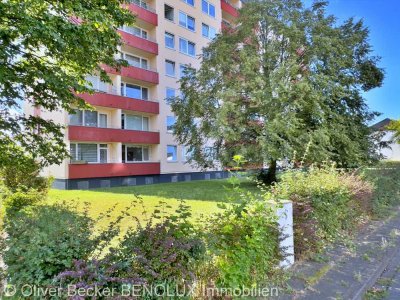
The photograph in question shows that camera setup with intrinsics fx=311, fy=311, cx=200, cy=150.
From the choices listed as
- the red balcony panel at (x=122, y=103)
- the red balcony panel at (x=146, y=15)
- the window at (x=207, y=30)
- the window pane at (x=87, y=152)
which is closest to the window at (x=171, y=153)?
the red balcony panel at (x=122, y=103)

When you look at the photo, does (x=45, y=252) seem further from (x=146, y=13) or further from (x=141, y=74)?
(x=146, y=13)

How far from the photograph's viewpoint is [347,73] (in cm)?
1844

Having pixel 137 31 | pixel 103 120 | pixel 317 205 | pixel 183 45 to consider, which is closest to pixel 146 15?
pixel 137 31

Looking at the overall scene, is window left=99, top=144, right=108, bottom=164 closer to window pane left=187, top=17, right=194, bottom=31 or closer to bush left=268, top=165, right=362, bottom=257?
window pane left=187, top=17, right=194, bottom=31

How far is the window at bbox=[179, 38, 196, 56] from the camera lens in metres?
29.2

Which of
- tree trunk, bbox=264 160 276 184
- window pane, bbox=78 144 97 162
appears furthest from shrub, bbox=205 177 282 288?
window pane, bbox=78 144 97 162

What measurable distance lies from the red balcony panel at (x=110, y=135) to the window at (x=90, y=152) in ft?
2.21

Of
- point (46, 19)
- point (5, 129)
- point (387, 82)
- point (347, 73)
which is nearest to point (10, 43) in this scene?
point (46, 19)

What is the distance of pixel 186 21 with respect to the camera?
29.7m

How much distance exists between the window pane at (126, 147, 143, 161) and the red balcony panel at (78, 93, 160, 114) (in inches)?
125

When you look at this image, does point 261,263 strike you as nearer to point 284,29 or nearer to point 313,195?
point 313,195

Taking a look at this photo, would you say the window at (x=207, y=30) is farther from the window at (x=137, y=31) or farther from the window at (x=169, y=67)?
the window at (x=137, y=31)

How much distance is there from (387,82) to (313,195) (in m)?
18.1

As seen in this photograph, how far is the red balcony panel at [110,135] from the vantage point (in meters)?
20.2
